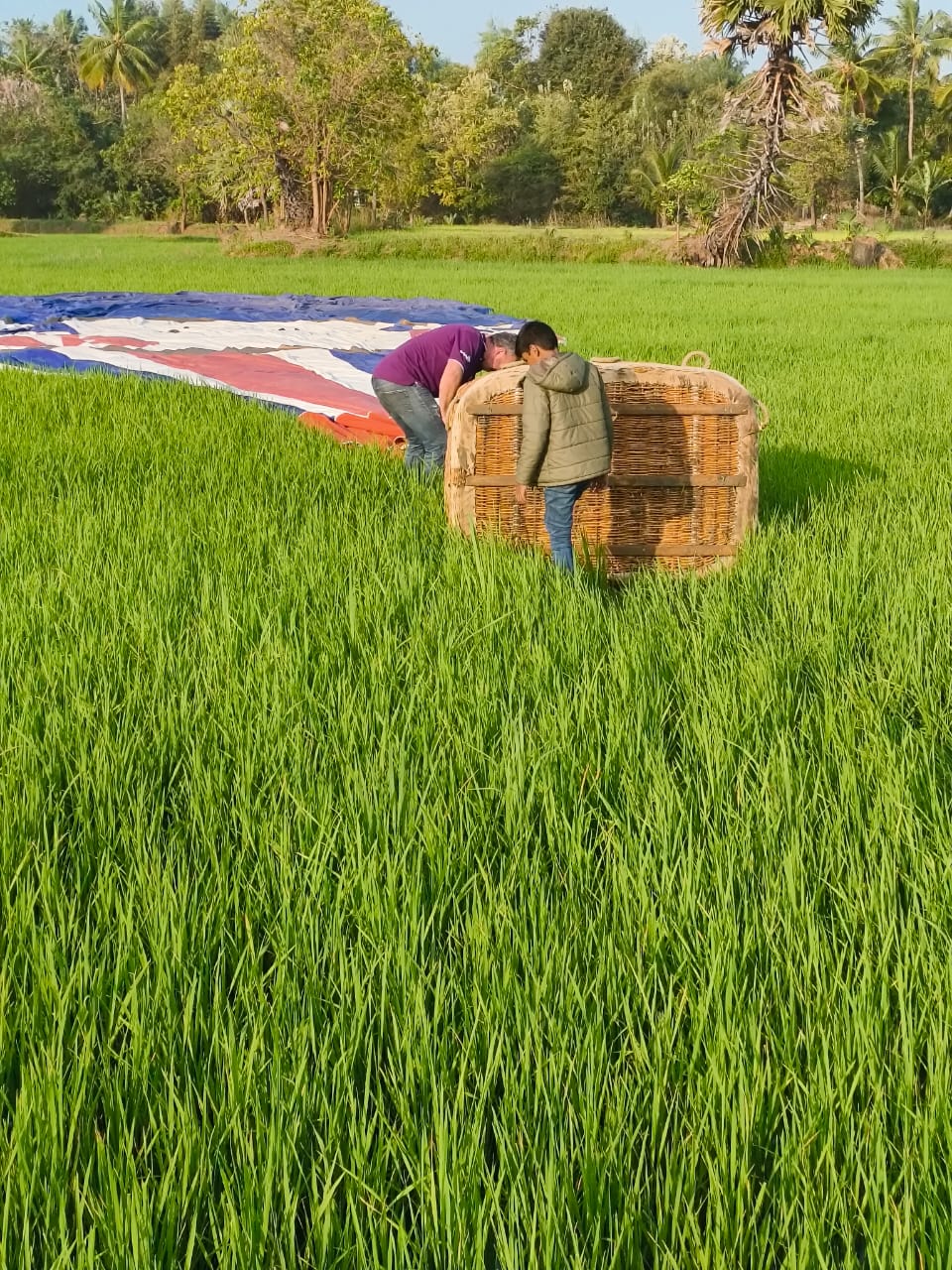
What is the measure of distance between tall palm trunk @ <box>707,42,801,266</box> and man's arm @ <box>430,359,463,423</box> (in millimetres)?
23321

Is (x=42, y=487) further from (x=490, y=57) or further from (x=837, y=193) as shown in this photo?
(x=490, y=57)

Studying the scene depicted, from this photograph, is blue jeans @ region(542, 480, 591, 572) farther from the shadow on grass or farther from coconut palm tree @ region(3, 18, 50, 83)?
coconut palm tree @ region(3, 18, 50, 83)

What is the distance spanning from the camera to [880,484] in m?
5.23

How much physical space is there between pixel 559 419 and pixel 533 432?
0.10 metres

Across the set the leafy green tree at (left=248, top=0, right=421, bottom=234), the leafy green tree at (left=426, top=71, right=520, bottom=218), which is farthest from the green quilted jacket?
the leafy green tree at (left=426, top=71, right=520, bottom=218)

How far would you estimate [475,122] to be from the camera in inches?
1745

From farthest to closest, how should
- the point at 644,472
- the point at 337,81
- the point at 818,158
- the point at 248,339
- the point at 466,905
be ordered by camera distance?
1. the point at 818,158
2. the point at 337,81
3. the point at 248,339
4. the point at 644,472
5. the point at 466,905

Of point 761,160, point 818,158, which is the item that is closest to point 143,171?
point 818,158

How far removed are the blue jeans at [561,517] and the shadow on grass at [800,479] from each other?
0.94 meters

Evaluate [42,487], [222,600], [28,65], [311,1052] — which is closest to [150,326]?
[42,487]

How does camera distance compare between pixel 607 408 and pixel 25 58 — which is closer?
pixel 607 408

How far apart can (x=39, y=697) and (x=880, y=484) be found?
3953mm

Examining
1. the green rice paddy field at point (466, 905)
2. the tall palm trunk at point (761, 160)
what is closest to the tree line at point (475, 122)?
the tall palm trunk at point (761, 160)

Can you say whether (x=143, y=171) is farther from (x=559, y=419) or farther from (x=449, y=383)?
(x=559, y=419)
